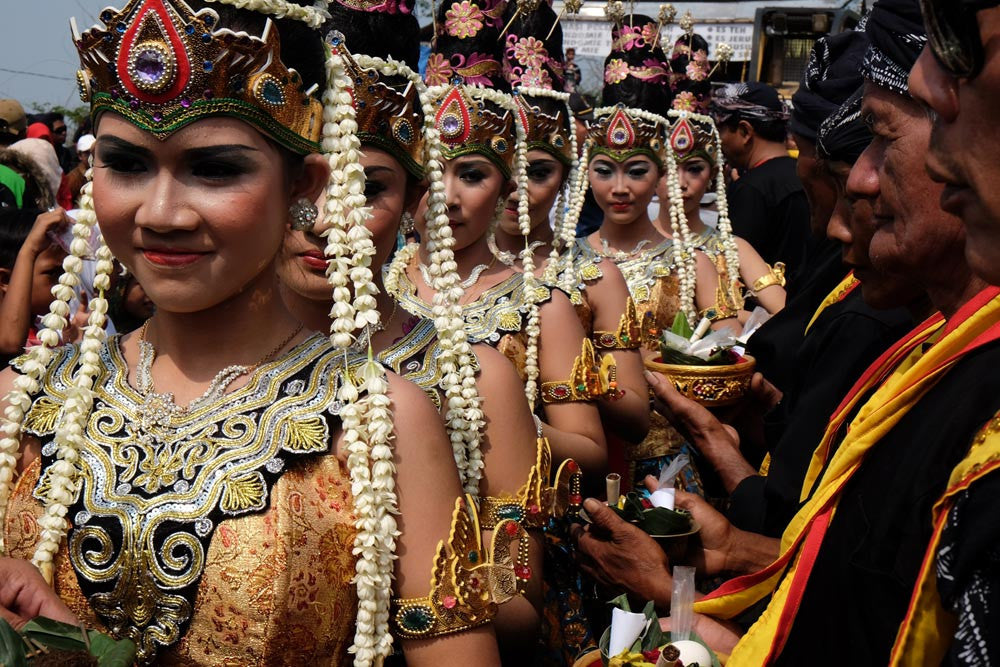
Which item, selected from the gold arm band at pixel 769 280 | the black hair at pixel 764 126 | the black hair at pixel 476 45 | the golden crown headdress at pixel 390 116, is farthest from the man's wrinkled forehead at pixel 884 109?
the black hair at pixel 764 126

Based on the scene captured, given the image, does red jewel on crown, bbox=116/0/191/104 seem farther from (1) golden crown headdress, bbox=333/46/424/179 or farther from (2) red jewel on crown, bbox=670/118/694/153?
(2) red jewel on crown, bbox=670/118/694/153

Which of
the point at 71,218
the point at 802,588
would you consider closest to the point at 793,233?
the point at 71,218

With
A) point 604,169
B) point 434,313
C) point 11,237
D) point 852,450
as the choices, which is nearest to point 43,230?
point 11,237

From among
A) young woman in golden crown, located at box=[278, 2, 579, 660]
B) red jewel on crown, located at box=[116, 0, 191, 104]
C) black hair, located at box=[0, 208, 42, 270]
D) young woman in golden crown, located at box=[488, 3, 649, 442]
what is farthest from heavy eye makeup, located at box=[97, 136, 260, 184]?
black hair, located at box=[0, 208, 42, 270]

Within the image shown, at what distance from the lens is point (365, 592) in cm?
187

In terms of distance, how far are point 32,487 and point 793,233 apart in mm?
6810

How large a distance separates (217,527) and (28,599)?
333 mm

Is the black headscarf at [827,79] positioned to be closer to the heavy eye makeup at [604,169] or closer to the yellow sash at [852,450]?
the yellow sash at [852,450]

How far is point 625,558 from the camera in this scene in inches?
116

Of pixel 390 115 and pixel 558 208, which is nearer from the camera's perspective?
pixel 390 115

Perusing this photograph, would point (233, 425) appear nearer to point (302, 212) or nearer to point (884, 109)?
point (302, 212)

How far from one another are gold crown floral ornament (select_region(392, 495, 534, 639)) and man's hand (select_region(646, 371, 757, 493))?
1.70m

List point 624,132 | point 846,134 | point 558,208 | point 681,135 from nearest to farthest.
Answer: point 846,134, point 558,208, point 624,132, point 681,135

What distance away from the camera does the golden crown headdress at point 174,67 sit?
1824 mm
